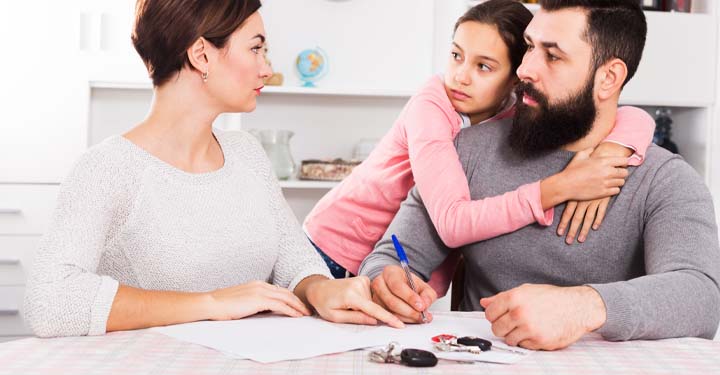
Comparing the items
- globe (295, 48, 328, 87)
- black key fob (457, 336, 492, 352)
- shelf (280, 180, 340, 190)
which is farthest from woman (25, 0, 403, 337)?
globe (295, 48, 328, 87)

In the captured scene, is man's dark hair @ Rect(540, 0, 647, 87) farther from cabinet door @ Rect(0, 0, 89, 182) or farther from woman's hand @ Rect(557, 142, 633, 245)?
cabinet door @ Rect(0, 0, 89, 182)

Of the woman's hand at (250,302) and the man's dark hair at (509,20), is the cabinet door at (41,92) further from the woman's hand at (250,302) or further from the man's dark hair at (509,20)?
the woman's hand at (250,302)

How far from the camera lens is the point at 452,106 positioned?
6.51 feet

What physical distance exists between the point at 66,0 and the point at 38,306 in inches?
99.3

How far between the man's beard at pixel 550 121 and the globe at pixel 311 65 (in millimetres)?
1810

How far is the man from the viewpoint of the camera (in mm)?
1548

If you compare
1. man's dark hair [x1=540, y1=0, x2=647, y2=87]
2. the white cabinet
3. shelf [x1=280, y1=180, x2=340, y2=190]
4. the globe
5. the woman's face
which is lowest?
the white cabinet

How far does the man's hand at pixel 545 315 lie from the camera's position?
117 centimetres

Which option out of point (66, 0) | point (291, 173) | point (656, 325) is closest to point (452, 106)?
point (656, 325)

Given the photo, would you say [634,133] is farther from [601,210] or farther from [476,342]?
[476,342]

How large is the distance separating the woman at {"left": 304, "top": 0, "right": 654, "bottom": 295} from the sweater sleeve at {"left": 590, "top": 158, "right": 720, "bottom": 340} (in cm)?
10

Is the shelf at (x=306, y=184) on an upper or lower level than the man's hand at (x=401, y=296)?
upper

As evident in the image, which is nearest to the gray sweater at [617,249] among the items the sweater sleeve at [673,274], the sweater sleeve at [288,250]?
the sweater sleeve at [673,274]

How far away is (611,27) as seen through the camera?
181 cm
